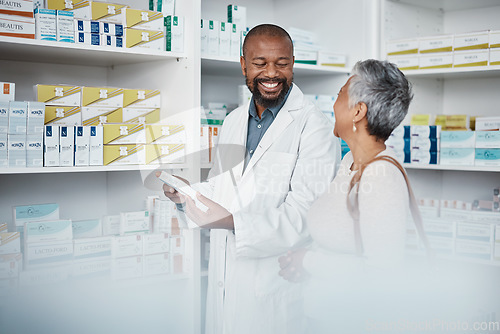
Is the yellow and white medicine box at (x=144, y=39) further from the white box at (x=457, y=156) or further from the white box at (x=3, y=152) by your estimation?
the white box at (x=457, y=156)

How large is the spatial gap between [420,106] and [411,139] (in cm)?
34

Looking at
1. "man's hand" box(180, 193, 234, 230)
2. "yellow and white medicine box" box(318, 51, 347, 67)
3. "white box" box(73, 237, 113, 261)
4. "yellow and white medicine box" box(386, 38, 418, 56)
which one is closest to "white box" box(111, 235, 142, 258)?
"white box" box(73, 237, 113, 261)

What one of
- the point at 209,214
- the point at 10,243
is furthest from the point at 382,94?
the point at 10,243

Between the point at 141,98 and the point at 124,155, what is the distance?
272mm

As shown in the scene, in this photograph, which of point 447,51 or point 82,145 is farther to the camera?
point 447,51

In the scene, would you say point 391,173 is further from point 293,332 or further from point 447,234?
point 447,234

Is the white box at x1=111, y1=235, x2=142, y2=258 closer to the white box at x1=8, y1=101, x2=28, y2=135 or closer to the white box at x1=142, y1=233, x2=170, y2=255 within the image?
the white box at x1=142, y1=233, x2=170, y2=255

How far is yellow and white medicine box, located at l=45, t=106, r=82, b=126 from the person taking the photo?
6.24ft

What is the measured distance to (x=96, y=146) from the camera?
1.95m

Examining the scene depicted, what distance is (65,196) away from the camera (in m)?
2.42

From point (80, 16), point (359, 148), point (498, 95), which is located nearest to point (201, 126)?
point (80, 16)

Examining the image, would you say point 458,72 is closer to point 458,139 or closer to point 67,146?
point 458,139

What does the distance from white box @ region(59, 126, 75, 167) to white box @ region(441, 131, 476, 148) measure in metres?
1.74

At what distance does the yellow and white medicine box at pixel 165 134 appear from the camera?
2.08m
